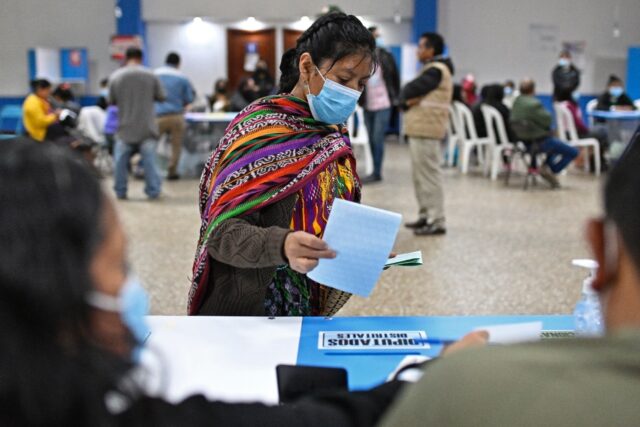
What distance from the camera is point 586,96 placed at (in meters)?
15.5

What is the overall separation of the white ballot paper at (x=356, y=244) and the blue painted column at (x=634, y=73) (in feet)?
44.0

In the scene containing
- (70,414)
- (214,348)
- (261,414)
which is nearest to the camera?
(70,414)

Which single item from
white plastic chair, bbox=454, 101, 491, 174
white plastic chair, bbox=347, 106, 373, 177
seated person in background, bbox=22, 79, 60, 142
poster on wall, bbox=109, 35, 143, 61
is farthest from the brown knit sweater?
poster on wall, bbox=109, 35, 143, 61

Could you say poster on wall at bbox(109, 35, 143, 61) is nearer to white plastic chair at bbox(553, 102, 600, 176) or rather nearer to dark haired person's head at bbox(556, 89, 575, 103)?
dark haired person's head at bbox(556, 89, 575, 103)

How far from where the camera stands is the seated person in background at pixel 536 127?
26.9 feet

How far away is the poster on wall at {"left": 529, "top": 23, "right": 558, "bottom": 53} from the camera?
1527 centimetres

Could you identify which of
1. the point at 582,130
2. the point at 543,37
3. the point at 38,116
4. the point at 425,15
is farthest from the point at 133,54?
the point at 543,37

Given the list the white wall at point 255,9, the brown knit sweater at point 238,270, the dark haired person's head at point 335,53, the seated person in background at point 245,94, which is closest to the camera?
the brown knit sweater at point 238,270

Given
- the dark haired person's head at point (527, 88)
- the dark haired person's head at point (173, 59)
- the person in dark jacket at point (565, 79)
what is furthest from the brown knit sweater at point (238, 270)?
the person in dark jacket at point (565, 79)

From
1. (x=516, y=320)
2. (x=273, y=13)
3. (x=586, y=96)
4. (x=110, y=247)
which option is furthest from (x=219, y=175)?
(x=586, y=96)

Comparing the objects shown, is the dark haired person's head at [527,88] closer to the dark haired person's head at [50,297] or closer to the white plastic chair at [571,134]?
the white plastic chair at [571,134]

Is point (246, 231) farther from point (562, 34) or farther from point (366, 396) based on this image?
point (562, 34)

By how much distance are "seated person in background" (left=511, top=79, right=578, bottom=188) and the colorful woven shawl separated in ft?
22.0

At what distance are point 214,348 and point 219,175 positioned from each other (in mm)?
455
